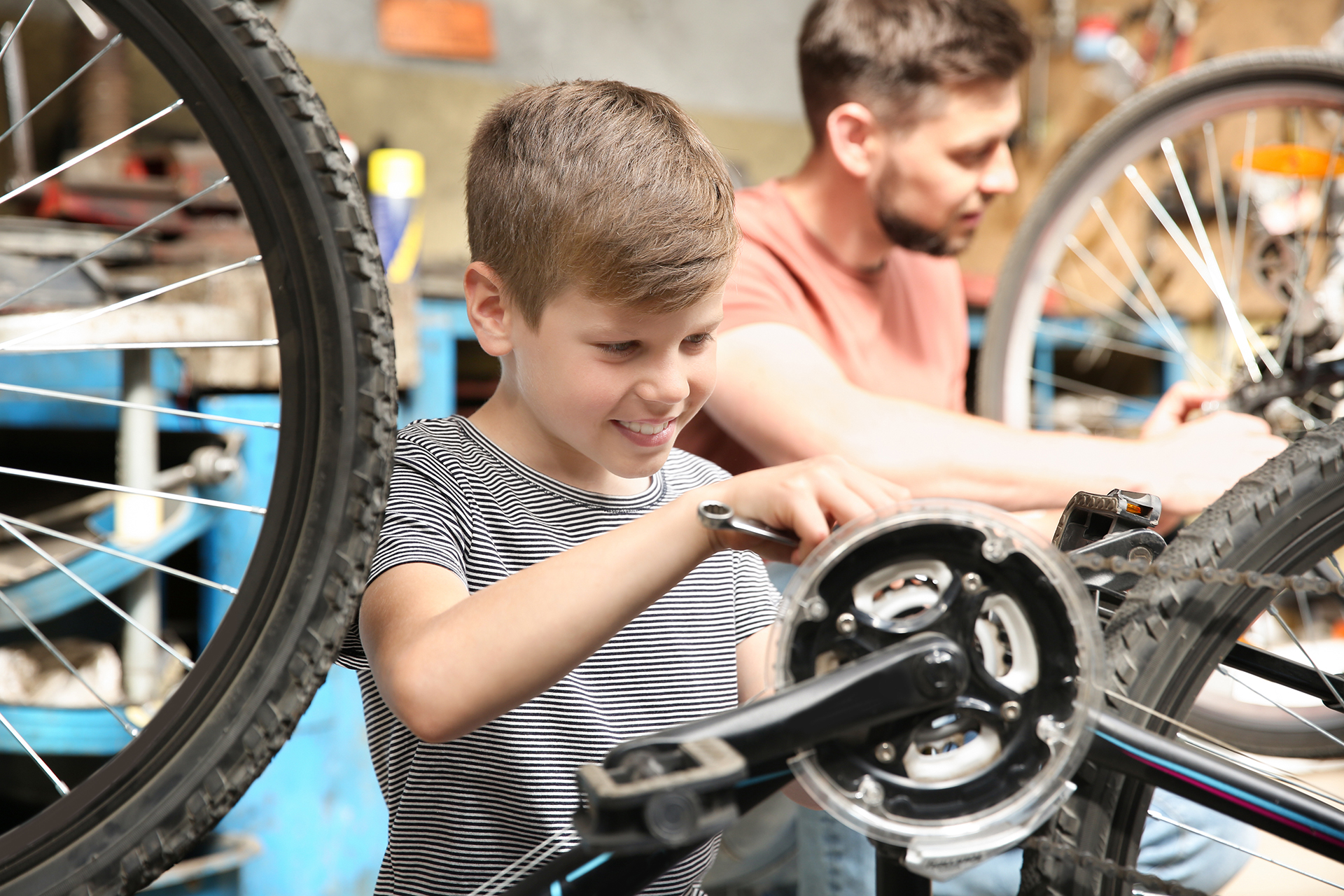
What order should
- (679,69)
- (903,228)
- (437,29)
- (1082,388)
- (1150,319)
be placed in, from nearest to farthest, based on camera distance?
1. (903,228)
2. (1150,319)
3. (1082,388)
4. (437,29)
5. (679,69)

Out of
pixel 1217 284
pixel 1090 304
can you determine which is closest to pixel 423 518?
pixel 1217 284

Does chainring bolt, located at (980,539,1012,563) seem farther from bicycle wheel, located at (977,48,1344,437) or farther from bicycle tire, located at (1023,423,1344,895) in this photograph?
bicycle wheel, located at (977,48,1344,437)

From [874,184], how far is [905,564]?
30.9 inches

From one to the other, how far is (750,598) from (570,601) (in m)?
0.27

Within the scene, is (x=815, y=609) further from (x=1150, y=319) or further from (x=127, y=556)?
(x=1150, y=319)

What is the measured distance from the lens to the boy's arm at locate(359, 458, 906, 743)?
0.45 m

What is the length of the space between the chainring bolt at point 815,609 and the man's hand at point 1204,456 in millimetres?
577

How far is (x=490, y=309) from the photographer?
24.3 inches

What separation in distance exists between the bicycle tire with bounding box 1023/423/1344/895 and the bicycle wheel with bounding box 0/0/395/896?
1.24ft

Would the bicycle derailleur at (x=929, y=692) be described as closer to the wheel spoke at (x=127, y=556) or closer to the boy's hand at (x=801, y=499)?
the boy's hand at (x=801, y=499)

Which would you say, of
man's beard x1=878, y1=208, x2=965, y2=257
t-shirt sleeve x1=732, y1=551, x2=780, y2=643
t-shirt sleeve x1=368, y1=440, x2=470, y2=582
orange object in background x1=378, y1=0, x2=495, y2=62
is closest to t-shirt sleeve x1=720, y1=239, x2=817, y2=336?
man's beard x1=878, y1=208, x2=965, y2=257

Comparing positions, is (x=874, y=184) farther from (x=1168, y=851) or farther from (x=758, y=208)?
(x=1168, y=851)

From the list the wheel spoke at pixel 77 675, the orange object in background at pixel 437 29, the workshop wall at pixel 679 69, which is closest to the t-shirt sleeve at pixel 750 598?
the wheel spoke at pixel 77 675

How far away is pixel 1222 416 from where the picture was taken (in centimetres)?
92
